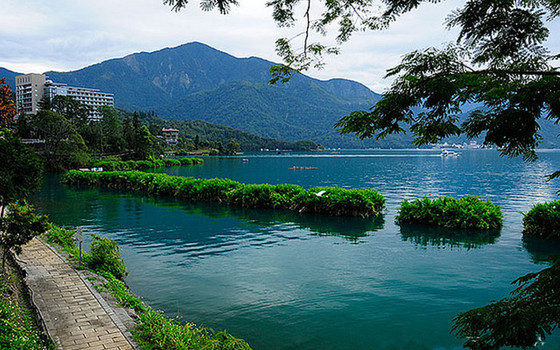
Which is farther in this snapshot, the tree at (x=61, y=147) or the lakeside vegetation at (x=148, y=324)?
the tree at (x=61, y=147)

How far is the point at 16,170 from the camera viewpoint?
31.3 feet

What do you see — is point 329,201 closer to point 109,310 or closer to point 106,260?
point 106,260

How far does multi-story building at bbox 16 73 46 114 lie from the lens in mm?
144875

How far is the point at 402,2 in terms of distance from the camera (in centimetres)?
512

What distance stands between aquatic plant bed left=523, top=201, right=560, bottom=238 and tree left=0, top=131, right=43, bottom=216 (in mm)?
20736

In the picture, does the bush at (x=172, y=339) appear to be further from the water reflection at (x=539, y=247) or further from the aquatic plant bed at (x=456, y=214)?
the aquatic plant bed at (x=456, y=214)

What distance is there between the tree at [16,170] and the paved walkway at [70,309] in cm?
243

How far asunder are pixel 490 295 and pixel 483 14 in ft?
32.5

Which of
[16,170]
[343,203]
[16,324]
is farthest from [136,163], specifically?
[16,324]

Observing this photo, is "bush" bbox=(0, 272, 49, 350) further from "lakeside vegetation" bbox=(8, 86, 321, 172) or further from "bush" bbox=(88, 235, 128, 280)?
"lakeside vegetation" bbox=(8, 86, 321, 172)

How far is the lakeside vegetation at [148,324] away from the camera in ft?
23.4

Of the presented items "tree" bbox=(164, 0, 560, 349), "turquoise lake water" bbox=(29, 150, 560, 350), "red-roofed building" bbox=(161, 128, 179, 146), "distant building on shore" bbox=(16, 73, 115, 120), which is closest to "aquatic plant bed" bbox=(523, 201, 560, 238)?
"turquoise lake water" bbox=(29, 150, 560, 350)

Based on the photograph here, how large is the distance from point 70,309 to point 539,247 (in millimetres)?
18735

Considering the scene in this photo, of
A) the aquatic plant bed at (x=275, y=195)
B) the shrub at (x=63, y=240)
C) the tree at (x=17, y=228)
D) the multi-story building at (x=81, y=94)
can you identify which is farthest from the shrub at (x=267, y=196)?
the multi-story building at (x=81, y=94)
